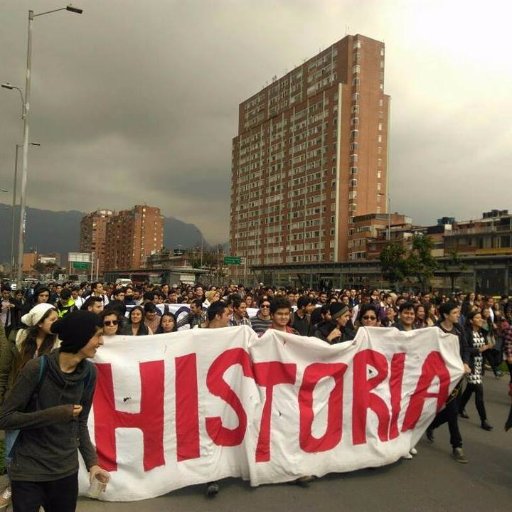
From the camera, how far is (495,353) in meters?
10.5

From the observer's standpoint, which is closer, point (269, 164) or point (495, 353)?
point (495, 353)

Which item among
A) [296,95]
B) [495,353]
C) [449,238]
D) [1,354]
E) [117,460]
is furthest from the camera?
[296,95]

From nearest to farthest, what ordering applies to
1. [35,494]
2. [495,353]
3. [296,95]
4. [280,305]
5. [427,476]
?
1. [35,494]
2. [427,476]
3. [280,305]
4. [495,353]
5. [296,95]

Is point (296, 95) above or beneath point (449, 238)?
above

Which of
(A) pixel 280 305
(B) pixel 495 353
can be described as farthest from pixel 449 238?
(A) pixel 280 305

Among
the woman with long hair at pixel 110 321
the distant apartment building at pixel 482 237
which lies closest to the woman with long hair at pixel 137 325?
the woman with long hair at pixel 110 321

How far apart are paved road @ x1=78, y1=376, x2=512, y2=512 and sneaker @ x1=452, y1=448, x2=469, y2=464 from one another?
0.22 ft

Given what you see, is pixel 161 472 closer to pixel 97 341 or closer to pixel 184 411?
pixel 184 411

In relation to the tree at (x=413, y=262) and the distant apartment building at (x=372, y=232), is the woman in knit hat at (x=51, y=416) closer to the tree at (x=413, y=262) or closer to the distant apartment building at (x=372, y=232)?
the tree at (x=413, y=262)

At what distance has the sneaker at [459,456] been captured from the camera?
533 centimetres

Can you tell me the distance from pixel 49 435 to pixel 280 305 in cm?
335

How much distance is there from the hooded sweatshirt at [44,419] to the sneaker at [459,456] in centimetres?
431

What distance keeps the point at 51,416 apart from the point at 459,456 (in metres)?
4.60

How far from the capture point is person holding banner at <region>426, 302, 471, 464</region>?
216 inches
